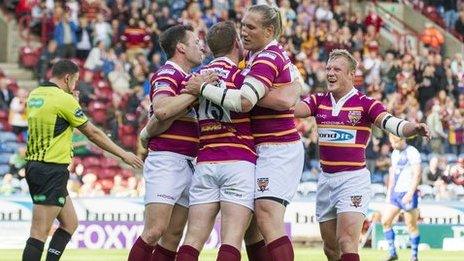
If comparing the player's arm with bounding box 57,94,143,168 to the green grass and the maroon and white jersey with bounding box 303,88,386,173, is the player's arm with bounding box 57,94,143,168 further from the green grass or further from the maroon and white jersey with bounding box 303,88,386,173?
the green grass

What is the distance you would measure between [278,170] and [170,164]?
1127 millimetres

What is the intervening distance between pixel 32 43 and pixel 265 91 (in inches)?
744

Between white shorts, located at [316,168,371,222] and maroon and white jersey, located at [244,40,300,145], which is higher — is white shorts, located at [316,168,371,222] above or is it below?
below

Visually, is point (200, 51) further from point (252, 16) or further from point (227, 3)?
point (227, 3)

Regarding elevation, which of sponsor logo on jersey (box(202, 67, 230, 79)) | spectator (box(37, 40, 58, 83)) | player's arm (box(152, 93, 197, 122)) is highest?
spectator (box(37, 40, 58, 83))

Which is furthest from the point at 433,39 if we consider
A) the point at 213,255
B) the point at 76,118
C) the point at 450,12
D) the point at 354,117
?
the point at 76,118

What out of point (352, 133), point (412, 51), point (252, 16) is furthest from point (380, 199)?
point (252, 16)

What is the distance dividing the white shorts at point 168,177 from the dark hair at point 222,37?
3.62 ft

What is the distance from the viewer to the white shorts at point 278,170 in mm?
10688

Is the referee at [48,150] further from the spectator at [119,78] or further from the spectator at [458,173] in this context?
the spectator at [119,78]

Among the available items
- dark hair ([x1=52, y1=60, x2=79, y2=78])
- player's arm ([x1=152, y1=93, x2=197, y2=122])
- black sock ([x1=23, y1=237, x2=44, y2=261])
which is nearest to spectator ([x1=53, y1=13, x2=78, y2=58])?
dark hair ([x1=52, y1=60, x2=79, y2=78])

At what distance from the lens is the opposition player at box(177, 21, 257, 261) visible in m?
10.6

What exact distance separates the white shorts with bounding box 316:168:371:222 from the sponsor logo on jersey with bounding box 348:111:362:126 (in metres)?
0.46

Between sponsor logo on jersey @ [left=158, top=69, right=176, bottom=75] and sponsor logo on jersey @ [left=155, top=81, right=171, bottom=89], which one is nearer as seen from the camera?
sponsor logo on jersey @ [left=155, top=81, right=171, bottom=89]
